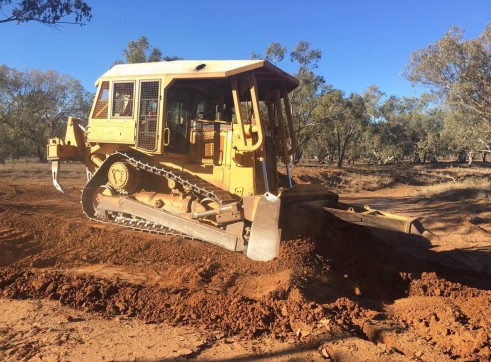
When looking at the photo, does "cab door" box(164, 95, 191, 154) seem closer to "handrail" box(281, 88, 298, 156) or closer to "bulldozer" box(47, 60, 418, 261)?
"bulldozer" box(47, 60, 418, 261)

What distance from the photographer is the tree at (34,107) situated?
3369 centimetres

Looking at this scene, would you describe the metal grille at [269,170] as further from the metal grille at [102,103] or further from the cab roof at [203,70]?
the metal grille at [102,103]

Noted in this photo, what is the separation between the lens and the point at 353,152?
4638 centimetres

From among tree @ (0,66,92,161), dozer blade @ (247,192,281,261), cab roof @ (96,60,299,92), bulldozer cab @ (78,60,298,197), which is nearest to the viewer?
dozer blade @ (247,192,281,261)

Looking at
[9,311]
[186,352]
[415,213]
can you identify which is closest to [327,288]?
[186,352]

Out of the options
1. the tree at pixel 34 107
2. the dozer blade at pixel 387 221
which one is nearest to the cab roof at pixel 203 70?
the dozer blade at pixel 387 221

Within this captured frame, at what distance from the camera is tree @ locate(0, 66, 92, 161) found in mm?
33688

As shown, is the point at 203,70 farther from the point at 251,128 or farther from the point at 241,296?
the point at 241,296

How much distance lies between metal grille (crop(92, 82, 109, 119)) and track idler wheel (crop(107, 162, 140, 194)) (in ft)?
3.69

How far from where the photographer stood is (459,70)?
61.4ft

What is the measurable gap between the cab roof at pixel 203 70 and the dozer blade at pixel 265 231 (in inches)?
87.5

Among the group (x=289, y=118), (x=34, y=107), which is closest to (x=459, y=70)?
(x=289, y=118)

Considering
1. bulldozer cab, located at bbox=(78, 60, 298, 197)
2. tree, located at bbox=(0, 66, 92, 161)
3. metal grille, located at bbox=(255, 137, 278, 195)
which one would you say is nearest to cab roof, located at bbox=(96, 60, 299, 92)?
bulldozer cab, located at bbox=(78, 60, 298, 197)

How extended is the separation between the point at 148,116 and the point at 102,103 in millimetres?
1461
